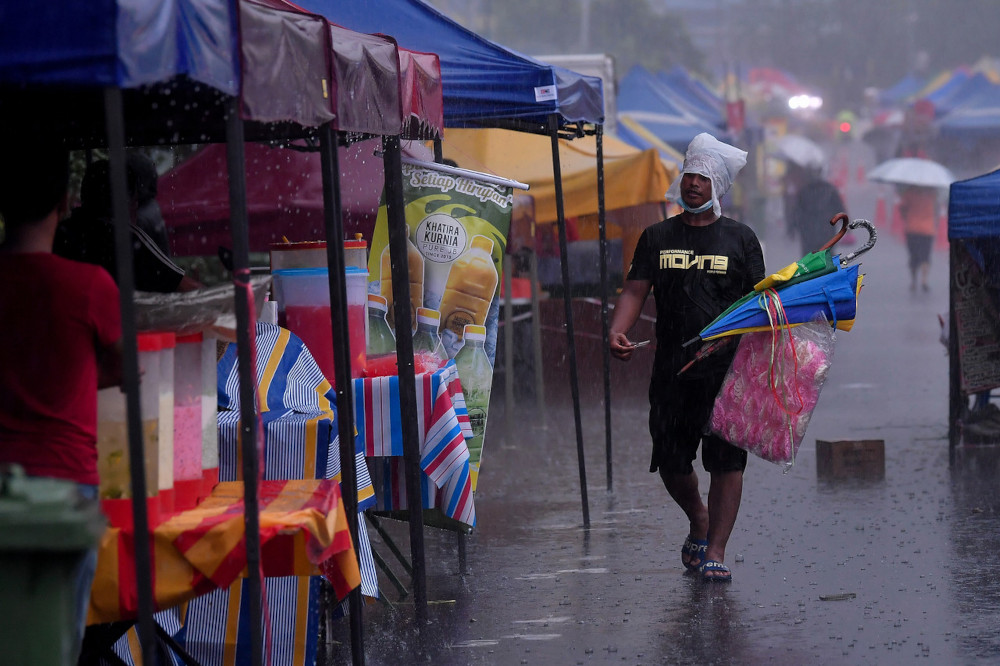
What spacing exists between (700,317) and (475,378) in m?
1.10

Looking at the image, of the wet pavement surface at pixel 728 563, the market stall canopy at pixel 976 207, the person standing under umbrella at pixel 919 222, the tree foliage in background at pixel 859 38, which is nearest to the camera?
the wet pavement surface at pixel 728 563

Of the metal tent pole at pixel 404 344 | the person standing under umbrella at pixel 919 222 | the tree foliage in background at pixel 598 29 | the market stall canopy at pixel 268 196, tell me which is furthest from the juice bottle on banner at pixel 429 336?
the tree foliage in background at pixel 598 29

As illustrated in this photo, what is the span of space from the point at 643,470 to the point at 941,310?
12.4m

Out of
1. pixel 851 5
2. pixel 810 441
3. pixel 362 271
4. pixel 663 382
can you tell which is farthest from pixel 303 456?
pixel 851 5

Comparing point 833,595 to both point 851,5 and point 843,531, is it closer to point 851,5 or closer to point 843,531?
point 843,531

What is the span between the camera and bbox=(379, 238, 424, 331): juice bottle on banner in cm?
622

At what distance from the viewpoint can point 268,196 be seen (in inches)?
376

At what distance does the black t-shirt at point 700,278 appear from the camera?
612 centimetres

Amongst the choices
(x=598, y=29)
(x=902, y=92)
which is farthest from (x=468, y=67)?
(x=902, y=92)

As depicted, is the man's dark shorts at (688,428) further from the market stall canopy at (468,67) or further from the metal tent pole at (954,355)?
the metal tent pole at (954,355)

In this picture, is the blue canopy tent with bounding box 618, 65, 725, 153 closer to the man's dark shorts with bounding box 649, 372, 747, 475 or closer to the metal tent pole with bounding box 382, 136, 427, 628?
the man's dark shorts with bounding box 649, 372, 747, 475

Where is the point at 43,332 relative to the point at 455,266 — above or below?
below

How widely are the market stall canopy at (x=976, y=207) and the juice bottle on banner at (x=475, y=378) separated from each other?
3.89m

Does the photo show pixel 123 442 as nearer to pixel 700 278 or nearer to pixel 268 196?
pixel 700 278
